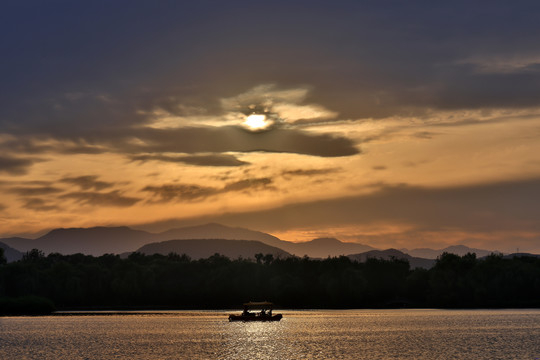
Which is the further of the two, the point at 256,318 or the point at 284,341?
the point at 256,318

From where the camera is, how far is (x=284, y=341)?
11869cm

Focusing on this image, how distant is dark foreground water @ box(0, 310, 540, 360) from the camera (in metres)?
96.9

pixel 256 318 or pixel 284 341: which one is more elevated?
pixel 256 318

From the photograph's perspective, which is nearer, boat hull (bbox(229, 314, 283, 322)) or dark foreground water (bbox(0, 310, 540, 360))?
dark foreground water (bbox(0, 310, 540, 360))

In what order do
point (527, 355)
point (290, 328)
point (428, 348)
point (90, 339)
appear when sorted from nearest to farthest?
point (527, 355) → point (428, 348) → point (90, 339) → point (290, 328)

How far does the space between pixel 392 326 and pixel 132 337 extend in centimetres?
5665

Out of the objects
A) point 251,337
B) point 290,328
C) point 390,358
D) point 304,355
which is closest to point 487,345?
point 390,358

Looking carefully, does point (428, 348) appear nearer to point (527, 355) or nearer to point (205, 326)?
point (527, 355)

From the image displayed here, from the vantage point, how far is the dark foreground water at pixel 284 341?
96938mm

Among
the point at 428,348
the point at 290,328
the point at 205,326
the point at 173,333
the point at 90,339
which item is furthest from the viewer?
the point at 205,326

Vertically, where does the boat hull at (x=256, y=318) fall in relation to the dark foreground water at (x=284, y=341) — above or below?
above

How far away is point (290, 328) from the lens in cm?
15112

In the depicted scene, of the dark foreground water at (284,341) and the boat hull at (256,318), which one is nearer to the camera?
the dark foreground water at (284,341)

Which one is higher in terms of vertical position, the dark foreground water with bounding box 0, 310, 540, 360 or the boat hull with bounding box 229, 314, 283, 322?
the boat hull with bounding box 229, 314, 283, 322
